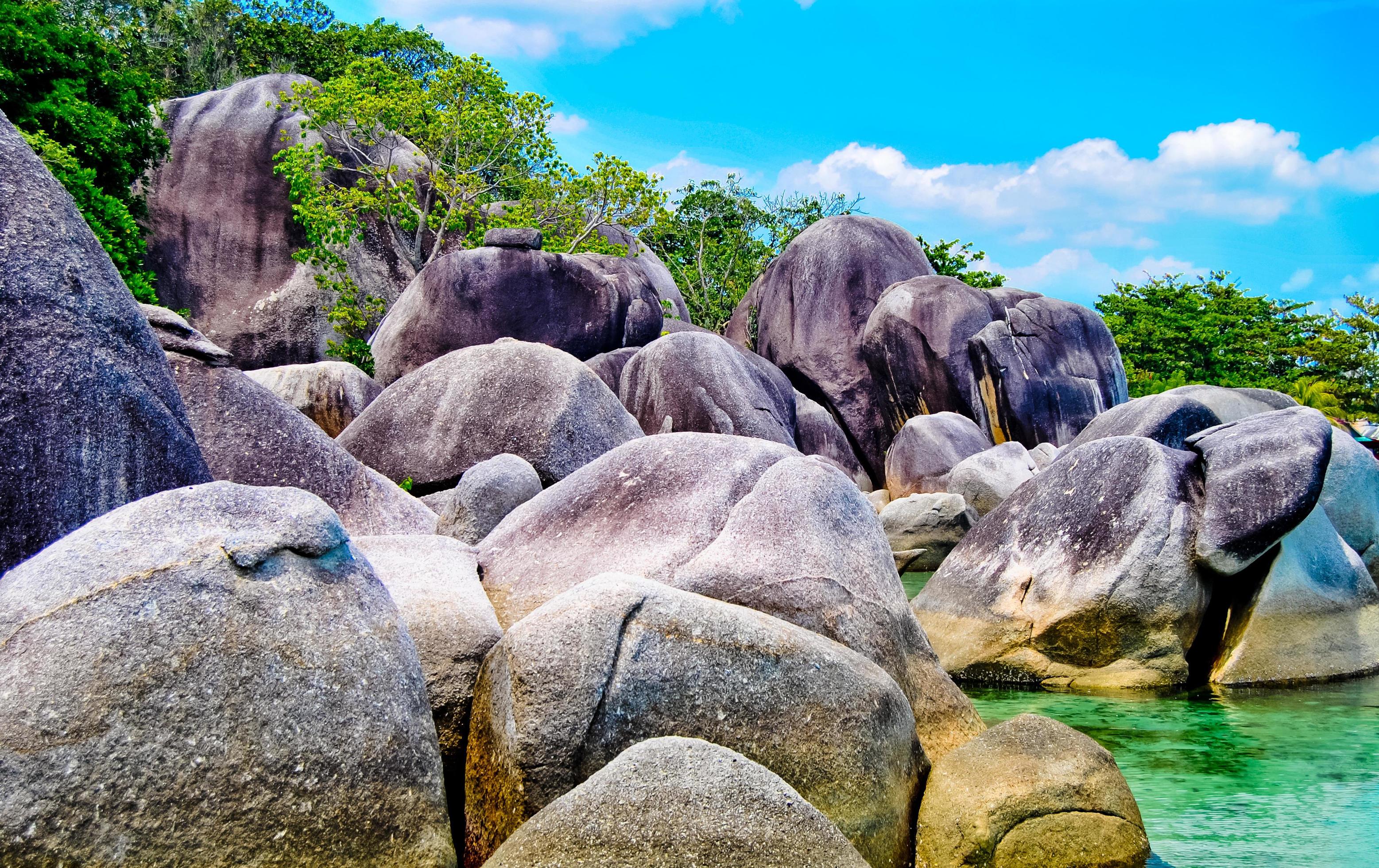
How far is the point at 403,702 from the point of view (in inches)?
144

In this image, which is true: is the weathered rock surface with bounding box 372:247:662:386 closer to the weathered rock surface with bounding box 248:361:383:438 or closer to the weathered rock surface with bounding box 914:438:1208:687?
the weathered rock surface with bounding box 248:361:383:438

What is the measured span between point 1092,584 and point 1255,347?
109ft

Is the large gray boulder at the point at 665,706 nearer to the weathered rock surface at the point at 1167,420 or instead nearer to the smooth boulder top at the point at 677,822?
the smooth boulder top at the point at 677,822

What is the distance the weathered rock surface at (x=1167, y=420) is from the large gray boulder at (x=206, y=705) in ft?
29.2

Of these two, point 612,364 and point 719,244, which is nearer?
point 612,364

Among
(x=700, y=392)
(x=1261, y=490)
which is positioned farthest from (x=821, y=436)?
(x=1261, y=490)

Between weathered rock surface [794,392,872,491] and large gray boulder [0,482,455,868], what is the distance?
19.5 meters

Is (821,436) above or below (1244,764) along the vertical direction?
below

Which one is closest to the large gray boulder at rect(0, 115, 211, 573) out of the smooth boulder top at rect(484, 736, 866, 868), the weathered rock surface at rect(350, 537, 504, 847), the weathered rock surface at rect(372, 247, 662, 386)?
the weathered rock surface at rect(350, 537, 504, 847)

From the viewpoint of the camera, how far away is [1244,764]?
613 centimetres

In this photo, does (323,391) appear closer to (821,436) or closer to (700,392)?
(700,392)

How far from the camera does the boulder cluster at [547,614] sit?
125 inches

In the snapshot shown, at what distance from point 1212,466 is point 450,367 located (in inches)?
298

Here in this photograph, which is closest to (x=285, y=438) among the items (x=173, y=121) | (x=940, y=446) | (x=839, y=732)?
(x=839, y=732)
